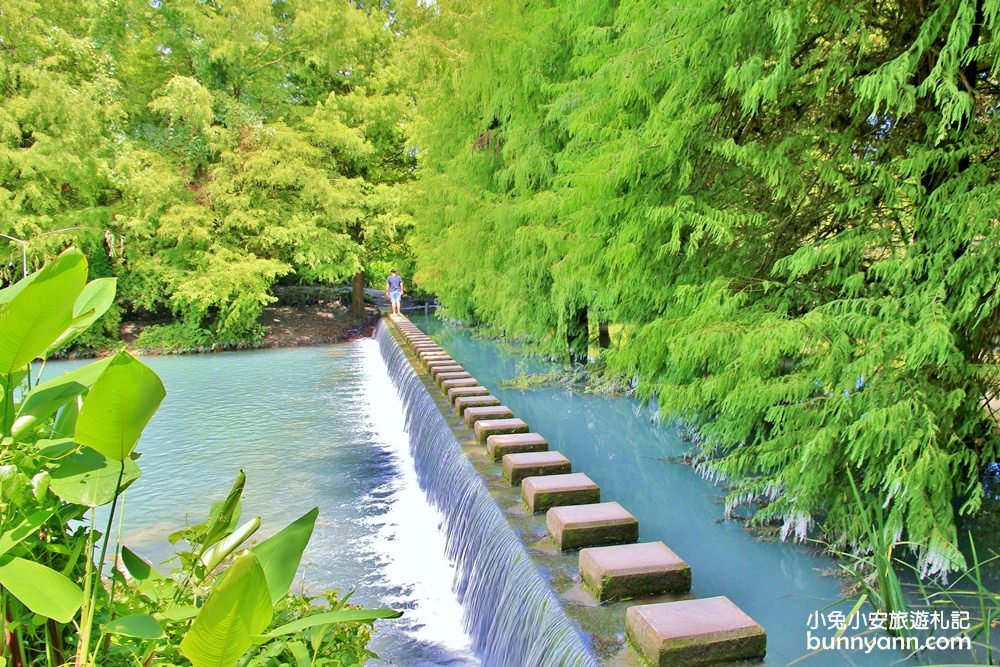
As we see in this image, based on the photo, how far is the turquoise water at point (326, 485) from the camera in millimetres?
3781

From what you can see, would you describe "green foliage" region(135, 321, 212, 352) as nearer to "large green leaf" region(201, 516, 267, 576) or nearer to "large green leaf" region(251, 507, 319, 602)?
"large green leaf" region(201, 516, 267, 576)

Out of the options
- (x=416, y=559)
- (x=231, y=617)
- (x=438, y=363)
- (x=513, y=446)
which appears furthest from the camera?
(x=438, y=363)

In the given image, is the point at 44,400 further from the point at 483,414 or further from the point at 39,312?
the point at 483,414

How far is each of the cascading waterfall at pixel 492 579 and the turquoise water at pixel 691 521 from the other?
89 cm

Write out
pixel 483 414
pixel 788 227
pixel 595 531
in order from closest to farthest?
1. pixel 595 531
2. pixel 788 227
3. pixel 483 414

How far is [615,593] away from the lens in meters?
2.39

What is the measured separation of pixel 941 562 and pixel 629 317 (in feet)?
8.49

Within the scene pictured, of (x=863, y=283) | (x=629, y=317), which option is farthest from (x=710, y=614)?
(x=629, y=317)

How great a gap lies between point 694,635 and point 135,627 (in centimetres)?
153

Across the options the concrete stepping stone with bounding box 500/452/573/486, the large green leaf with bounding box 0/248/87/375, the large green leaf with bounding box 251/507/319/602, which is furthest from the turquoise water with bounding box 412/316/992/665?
the large green leaf with bounding box 0/248/87/375

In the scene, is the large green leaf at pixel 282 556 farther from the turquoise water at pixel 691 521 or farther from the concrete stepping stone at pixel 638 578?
the turquoise water at pixel 691 521

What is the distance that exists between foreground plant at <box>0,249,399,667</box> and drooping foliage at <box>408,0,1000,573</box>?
8.39 ft

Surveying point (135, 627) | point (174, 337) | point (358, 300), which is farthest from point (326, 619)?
point (358, 300)

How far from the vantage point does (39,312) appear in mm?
1208
